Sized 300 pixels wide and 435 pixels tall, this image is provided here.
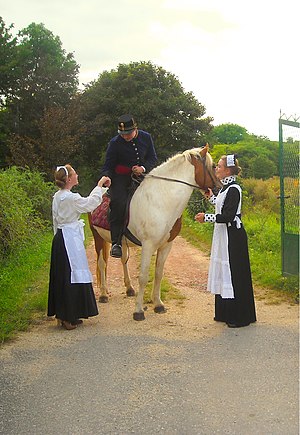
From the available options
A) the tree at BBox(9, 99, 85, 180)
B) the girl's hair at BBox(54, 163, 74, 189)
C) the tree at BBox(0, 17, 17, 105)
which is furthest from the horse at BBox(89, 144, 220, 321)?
the tree at BBox(0, 17, 17, 105)

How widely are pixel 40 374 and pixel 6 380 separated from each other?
0.31m

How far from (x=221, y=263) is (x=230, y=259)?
5.1 inches

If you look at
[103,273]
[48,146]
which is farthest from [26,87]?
[103,273]

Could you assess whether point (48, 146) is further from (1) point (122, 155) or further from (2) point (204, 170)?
(2) point (204, 170)

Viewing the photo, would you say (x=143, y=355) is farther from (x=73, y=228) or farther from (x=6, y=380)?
(x=73, y=228)

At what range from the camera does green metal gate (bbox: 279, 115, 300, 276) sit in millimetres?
7586

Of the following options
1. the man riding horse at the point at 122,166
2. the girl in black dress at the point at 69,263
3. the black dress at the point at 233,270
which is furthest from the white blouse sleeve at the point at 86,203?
the black dress at the point at 233,270

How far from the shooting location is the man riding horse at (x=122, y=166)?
6746 millimetres

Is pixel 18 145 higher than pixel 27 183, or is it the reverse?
pixel 18 145

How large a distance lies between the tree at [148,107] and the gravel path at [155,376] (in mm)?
28259

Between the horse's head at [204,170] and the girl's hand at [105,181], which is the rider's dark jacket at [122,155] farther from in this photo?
the horse's head at [204,170]

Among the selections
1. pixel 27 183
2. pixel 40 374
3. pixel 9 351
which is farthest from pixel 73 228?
pixel 27 183

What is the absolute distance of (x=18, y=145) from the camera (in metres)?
22.8

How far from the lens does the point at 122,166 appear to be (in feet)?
22.6
